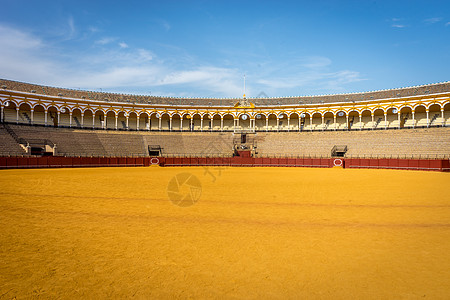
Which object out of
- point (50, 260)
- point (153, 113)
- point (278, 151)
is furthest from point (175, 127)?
point (50, 260)

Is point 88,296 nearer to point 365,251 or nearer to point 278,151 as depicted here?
point 365,251

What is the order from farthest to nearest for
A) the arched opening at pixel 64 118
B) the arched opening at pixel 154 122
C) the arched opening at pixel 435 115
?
the arched opening at pixel 154 122 < the arched opening at pixel 64 118 < the arched opening at pixel 435 115

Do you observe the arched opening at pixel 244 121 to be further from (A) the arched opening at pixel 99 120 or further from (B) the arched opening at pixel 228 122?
(A) the arched opening at pixel 99 120

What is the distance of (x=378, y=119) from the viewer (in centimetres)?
Answer: 4094

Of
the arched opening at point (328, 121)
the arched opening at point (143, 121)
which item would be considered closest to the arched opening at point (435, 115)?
the arched opening at point (328, 121)

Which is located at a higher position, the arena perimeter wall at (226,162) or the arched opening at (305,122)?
the arched opening at (305,122)

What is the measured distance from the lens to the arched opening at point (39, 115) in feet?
126

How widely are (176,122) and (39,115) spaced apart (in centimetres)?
2052

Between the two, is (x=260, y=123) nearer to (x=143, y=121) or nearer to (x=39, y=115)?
(x=143, y=121)

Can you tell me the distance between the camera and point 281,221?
6910 millimetres

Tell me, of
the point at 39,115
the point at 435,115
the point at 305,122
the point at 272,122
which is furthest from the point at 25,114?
the point at 435,115

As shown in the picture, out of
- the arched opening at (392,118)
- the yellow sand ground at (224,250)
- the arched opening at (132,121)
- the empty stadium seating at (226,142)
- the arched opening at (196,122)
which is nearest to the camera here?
the yellow sand ground at (224,250)

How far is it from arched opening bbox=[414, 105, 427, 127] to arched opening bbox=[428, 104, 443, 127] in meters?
0.60

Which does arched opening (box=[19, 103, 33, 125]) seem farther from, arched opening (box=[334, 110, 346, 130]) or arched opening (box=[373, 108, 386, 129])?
arched opening (box=[373, 108, 386, 129])
